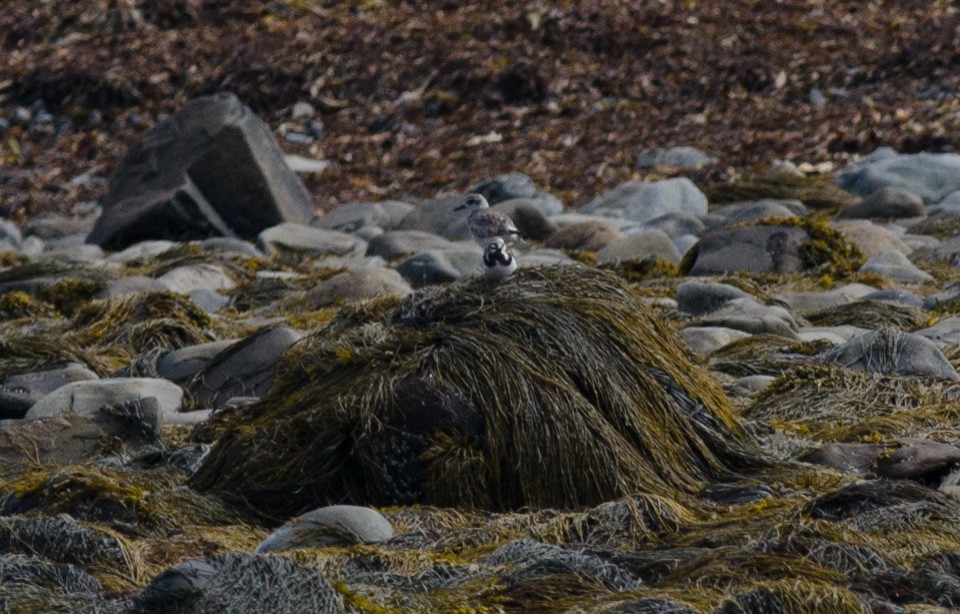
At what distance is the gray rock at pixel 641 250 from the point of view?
33.6ft

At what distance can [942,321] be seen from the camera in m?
7.52

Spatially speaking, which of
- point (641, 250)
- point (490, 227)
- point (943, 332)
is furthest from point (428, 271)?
point (943, 332)

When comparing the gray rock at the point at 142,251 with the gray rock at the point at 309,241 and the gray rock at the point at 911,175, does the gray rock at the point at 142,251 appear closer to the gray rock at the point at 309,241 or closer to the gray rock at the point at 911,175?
the gray rock at the point at 309,241

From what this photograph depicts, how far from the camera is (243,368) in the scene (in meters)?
6.98

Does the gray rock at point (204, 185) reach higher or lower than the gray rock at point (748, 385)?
lower

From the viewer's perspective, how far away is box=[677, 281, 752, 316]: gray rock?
26.8ft

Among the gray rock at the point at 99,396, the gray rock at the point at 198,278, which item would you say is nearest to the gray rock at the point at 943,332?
the gray rock at the point at 99,396

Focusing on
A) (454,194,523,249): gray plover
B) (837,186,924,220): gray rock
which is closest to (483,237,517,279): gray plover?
(454,194,523,249): gray plover

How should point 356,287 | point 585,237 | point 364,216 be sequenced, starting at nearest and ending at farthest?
point 356,287
point 585,237
point 364,216

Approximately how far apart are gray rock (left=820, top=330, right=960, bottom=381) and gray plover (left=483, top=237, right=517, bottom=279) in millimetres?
1589

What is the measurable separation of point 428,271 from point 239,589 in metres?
6.02

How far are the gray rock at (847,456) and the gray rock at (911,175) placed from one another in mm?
7643

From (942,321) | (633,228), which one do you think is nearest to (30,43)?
(633,228)

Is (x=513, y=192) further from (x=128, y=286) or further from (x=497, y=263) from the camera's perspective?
(x=497, y=263)
